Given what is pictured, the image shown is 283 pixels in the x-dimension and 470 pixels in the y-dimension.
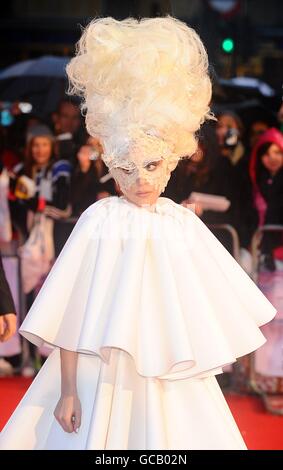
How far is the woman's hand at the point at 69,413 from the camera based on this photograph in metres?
3.15

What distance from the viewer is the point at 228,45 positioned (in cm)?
593

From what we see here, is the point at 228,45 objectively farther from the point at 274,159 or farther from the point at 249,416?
the point at 249,416

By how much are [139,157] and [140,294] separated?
453mm

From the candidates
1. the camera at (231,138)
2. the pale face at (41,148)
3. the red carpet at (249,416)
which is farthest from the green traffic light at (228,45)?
the red carpet at (249,416)

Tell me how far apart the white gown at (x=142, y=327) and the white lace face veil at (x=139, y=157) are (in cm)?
10

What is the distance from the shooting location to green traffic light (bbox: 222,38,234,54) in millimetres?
5879

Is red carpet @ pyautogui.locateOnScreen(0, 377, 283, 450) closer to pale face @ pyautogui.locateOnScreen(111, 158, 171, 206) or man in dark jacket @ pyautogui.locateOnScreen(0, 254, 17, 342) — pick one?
man in dark jacket @ pyautogui.locateOnScreen(0, 254, 17, 342)

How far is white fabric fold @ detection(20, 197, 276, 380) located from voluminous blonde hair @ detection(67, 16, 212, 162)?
0.27 m

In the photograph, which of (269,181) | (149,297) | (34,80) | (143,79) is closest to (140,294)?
(149,297)

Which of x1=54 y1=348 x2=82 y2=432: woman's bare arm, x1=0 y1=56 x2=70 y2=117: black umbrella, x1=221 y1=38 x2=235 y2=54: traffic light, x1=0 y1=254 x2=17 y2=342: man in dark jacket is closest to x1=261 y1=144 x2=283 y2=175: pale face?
x1=221 y1=38 x2=235 y2=54: traffic light

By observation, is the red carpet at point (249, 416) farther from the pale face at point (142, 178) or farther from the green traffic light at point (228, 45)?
the green traffic light at point (228, 45)

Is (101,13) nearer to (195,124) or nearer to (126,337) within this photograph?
(195,124)
